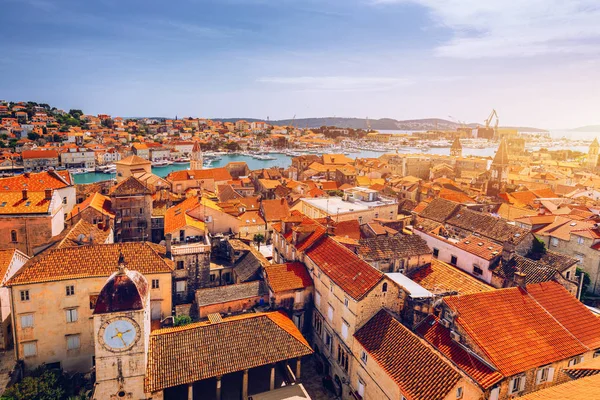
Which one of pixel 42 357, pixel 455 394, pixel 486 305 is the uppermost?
pixel 486 305

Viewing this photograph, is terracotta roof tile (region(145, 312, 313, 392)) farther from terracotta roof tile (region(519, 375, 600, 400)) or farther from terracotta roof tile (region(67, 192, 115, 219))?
terracotta roof tile (region(67, 192, 115, 219))

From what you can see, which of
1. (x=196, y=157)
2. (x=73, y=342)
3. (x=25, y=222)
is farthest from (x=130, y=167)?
(x=73, y=342)

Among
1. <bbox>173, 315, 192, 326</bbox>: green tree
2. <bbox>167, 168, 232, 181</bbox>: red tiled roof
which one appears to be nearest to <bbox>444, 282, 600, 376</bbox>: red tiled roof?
<bbox>173, 315, 192, 326</bbox>: green tree

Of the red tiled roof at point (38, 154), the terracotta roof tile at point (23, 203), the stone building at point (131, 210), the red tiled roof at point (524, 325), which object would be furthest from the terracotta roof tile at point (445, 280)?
the red tiled roof at point (38, 154)

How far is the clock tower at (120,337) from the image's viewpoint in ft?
58.2

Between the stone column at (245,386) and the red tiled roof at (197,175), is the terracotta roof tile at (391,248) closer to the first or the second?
the stone column at (245,386)

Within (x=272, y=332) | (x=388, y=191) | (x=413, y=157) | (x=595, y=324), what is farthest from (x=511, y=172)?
(x=272, y=332)

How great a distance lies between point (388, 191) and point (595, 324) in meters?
43.7

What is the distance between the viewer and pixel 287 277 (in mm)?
26656

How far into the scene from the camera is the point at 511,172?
306ft

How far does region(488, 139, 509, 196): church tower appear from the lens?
207ft

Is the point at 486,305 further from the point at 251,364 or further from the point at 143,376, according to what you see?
the point at 143,376

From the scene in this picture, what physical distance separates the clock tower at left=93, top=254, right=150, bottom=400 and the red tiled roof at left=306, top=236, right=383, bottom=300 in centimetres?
1091

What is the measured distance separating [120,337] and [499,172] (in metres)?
66.1
